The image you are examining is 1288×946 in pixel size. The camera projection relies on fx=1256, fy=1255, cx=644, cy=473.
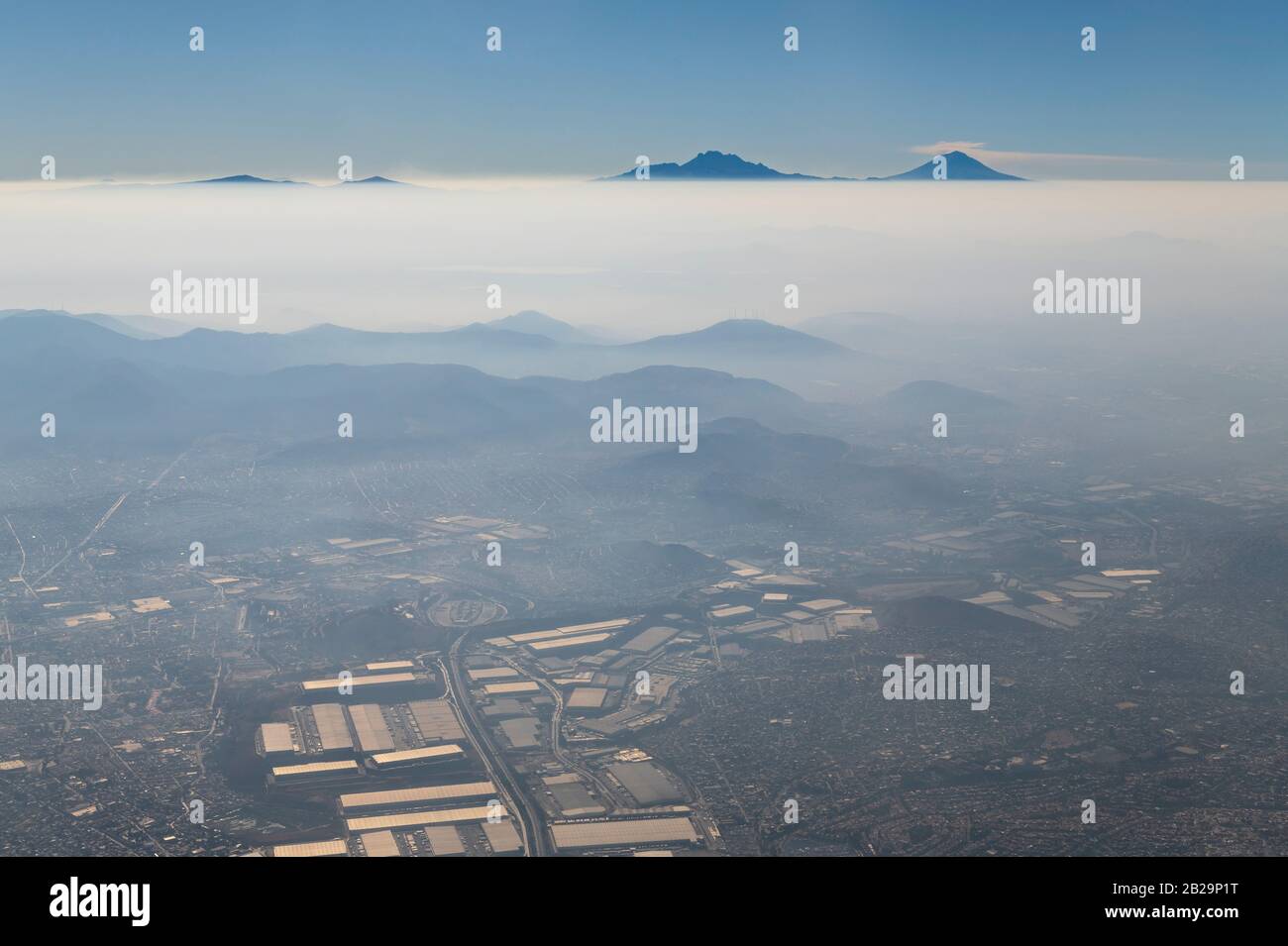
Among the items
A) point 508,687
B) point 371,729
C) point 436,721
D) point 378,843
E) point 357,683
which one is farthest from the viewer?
point 357,683

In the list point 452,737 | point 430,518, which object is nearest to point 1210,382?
point 430,518

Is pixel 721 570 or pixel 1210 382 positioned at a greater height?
pixel 1210 382

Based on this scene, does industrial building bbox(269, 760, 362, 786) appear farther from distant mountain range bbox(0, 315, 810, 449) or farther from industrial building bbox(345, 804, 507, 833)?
distant mountain range bbox(0, 315, 810, 449)

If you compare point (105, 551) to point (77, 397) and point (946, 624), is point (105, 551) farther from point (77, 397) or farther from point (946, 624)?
point (77, 397)

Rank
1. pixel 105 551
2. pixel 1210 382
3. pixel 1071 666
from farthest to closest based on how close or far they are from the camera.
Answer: pixel 1210 382, pixel 105 551, pixel 1071 666

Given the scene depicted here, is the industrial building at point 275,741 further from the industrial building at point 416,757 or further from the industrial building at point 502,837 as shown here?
the industrial building at point 502,837

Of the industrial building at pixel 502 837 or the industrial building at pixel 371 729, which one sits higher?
the industrial building at pixel 371 729

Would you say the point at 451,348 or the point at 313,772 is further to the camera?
the point at 451,348

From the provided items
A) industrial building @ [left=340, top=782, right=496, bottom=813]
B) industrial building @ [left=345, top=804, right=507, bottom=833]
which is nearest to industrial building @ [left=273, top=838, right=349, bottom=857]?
industrial building @ [left=345, top=804, right=507, bottom=833]

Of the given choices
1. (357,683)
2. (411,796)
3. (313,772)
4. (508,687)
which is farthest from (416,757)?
(357,683)

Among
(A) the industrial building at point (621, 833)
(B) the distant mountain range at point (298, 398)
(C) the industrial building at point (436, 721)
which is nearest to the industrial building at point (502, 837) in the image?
(A) the industrial building at point (621, 833)

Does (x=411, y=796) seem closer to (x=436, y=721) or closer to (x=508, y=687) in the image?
(x=436, y=721)
